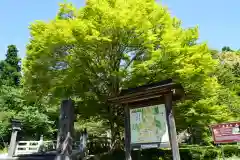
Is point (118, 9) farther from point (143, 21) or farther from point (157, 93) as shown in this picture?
point (157, 93)

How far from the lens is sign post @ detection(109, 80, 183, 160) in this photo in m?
6.48

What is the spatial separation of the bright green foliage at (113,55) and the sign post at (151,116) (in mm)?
2242

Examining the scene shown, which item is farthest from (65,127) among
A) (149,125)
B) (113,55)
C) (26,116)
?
(26,116)

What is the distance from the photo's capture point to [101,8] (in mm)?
8227

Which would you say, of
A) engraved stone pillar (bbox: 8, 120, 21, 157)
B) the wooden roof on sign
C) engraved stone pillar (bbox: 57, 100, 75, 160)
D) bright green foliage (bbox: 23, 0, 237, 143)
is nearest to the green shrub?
bright green foliage (bbox: 23, 0, 237, 143)

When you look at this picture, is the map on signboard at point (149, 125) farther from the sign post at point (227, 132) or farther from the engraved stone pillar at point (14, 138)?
the engraved stone pillar at point (14, 138)

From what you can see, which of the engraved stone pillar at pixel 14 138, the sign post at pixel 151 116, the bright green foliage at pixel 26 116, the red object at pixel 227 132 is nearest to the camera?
the sign post at pixel 151 116

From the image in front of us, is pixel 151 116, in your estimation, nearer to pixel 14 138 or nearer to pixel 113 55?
pixel 113 55

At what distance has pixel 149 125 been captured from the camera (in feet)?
22.4

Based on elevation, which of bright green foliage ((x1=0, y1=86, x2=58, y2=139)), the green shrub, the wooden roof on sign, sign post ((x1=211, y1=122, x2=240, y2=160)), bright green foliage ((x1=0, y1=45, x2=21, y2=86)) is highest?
bright green foliage ((x1=0, y1=45, x2=21, y2=86))

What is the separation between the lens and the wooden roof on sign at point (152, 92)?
21.9ft

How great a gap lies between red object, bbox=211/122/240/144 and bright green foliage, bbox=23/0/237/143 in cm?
300

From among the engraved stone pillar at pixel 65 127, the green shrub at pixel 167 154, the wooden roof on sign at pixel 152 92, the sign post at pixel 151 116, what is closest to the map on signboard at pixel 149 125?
the sign post at pixel 151 116

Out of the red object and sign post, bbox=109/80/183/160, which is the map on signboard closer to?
sign post, bbox=109/80/183/160
